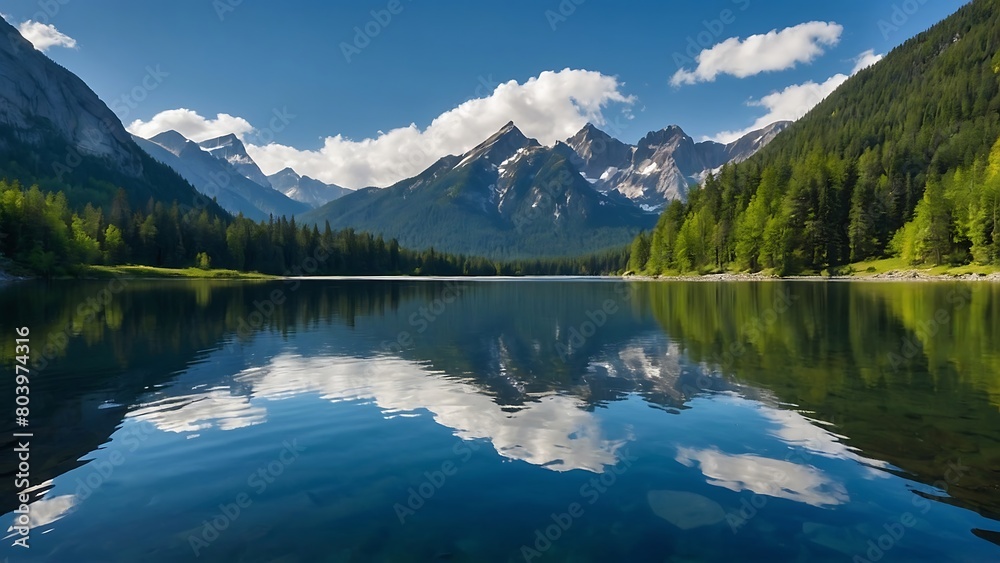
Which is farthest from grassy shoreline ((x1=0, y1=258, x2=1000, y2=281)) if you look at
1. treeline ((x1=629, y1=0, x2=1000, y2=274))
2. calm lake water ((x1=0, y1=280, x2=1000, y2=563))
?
calm lake water ((x1=0, y1=280, x2=1000, y2=563))

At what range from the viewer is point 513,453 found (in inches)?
559

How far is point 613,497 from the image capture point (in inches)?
442

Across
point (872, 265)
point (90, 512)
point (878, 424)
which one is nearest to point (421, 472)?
point (90, 512)

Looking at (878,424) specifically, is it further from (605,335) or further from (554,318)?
(554,318)

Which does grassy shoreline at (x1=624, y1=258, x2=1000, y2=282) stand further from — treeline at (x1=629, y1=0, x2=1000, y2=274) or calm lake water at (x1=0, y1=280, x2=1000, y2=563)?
calm lake water at (x1=0, y1=280, x2=1000, y2=563)

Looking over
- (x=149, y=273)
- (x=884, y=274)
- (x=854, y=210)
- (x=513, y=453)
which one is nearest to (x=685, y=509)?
(x=513, y=453)

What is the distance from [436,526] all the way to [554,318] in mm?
40720

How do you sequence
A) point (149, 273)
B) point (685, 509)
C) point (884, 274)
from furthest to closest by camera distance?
point (149, 273)
point (884, 274)
point (685, 509)

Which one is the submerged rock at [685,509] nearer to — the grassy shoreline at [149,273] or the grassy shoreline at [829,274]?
the grassy shoreline at [829,274]

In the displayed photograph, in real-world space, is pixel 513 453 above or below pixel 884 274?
below

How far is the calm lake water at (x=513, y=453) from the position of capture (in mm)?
9422

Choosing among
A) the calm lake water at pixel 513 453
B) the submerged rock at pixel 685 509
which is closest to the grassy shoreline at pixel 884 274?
the calm lake water at pixel 513 453

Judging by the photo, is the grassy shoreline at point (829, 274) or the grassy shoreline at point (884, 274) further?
the grassy shoreline at point (829, 274)

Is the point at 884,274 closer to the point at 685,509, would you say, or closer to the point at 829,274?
the point at 829,274
